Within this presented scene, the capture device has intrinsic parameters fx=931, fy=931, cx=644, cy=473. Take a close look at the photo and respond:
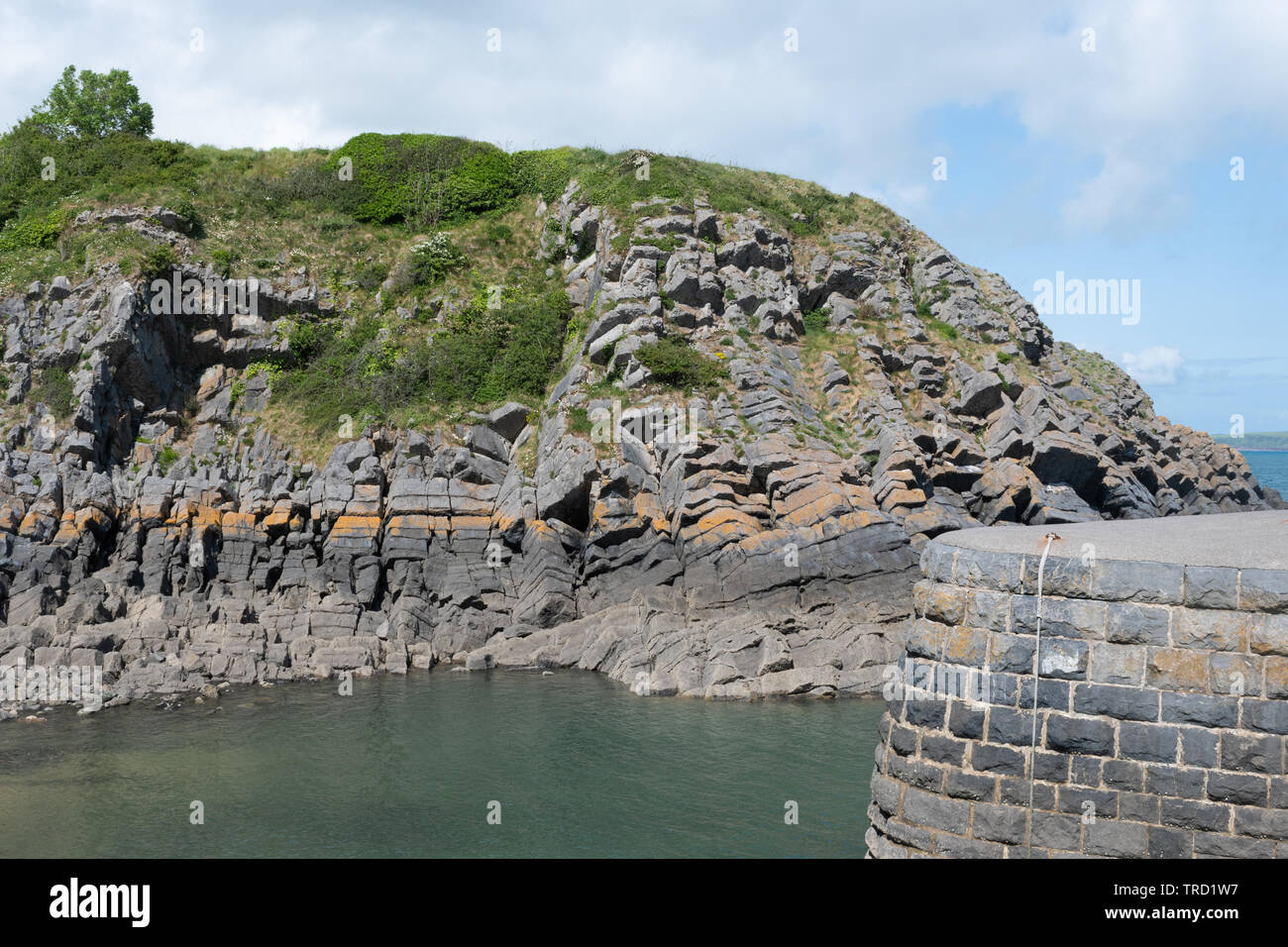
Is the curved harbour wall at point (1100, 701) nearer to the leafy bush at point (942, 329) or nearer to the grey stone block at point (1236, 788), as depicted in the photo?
the grey stone block at point (1236, 788)

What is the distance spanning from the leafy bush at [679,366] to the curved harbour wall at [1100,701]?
30198mm

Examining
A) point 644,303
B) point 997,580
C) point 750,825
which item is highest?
point 644,303

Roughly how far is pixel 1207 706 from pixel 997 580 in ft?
6.56

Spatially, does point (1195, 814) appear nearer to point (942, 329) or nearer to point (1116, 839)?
point (1116, 839)

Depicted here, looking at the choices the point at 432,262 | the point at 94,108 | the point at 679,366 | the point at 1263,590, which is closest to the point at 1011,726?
the point at 1263,590

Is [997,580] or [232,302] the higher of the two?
[232,302]

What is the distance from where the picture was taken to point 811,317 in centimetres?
4784

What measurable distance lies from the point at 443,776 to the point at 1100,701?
54.8 feet

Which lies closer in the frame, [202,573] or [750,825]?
[750,825]

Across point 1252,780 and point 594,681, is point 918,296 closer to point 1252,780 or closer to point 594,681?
point 594,681

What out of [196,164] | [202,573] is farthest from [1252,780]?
[196,164]

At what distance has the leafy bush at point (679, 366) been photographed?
39.2 metres

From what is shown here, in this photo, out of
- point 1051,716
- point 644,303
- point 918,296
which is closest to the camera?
point 1051,716

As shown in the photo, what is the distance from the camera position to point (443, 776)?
21.7m
